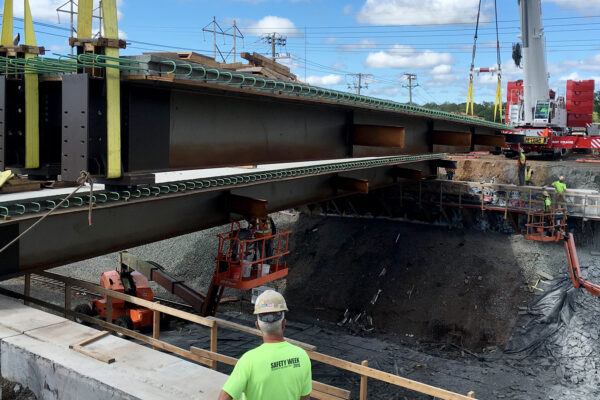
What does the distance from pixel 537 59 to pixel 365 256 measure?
12.8 m

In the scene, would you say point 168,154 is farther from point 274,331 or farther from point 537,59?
point 537,59

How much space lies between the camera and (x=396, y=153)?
11.9 metres

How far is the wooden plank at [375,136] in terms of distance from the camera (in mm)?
10711

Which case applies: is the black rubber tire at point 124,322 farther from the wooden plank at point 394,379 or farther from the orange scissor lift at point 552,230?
the orange scissor lift at point 552,230

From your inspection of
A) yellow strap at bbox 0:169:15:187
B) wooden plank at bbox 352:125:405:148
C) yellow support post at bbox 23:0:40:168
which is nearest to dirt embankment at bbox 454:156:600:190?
wooden plank at bbox 352:125:405:148

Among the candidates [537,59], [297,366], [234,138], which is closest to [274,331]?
[297,366]

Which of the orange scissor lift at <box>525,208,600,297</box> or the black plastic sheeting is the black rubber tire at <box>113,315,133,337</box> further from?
the orange scissor lift at <box>525,208,600,297</box>

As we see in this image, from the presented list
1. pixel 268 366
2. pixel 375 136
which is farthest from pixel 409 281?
pixel 268 366

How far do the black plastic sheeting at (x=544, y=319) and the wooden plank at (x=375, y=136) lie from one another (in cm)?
820

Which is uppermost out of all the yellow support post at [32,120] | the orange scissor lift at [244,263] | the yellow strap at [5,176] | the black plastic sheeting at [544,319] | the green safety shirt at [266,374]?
the yellow support post at [32,120]

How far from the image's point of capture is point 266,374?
11.1 feet

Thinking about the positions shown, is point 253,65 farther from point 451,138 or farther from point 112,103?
point 112,103

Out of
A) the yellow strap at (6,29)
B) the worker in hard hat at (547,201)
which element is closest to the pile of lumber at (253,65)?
the yellow strap at (6,29)

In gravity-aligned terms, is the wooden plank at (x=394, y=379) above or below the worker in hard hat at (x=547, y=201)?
below
